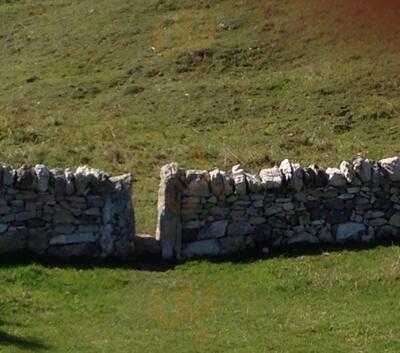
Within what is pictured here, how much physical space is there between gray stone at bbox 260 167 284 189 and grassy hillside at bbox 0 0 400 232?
8.99 ft

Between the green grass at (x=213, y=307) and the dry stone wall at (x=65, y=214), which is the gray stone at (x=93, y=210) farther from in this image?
the green grass at (x=213, y=307)

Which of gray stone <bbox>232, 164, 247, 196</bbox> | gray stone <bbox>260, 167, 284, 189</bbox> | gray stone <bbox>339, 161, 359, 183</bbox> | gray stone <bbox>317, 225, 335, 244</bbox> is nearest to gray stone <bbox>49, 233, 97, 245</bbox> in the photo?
gray stone <bbox>232, 164, 247, 196</bbox>

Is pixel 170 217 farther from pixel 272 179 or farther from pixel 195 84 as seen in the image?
pixel 195 84

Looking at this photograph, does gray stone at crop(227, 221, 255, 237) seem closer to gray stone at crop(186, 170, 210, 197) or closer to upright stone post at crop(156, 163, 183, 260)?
gray stone at crop(186, 170, 210, 197)

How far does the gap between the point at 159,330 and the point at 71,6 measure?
3211cm

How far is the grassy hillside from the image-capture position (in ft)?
84.5

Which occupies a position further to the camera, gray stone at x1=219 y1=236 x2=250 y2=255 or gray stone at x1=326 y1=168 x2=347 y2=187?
gray stone at x1=326 y1=168 x2=347 y2=187

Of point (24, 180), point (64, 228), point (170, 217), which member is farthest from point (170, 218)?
point (24, 180)

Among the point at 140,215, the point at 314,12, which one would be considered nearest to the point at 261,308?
the point at 140,215

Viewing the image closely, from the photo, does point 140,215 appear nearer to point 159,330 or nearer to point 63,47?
point 159,330

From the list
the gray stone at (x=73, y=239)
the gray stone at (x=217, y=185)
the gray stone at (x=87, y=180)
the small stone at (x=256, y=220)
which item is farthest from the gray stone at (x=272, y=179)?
the gray stone at (x=73, y=239)

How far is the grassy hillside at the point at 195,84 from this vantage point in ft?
84.5

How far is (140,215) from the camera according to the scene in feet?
63.4

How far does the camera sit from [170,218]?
1708 cm
